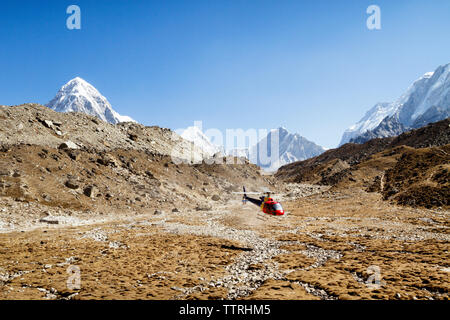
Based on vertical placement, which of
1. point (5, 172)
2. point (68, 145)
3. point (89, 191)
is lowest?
point (89, 191)

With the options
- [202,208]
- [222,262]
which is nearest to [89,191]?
[202,208]

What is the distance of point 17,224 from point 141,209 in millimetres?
17141

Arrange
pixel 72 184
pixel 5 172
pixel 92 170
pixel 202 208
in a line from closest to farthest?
1. pixel 5 172
2. pixel 72 184
3. pixel 92 170
4. pixel 202 208

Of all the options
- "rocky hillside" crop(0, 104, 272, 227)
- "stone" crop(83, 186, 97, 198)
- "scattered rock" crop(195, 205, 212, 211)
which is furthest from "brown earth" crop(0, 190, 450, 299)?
"scattered rock" crop(195, 205, 212, 211)

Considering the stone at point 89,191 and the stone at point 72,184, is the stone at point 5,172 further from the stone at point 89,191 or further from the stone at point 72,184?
the stone at point 89,191

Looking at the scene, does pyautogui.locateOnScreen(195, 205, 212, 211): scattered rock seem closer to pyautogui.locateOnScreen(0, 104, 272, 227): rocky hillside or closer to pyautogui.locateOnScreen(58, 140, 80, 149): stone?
pyautogui.locateOnScreen(0, 104, 272, 227): rocky hillside

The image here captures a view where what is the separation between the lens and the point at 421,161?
6334 centimetres

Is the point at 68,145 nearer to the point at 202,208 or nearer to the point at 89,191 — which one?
the point at 89,191

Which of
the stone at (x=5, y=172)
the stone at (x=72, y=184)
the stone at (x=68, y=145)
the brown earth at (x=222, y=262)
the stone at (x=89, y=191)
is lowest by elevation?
the brown earth at (x=222, y=262)

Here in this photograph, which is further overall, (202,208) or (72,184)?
(202,208)

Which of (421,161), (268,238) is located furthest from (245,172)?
(268,238)

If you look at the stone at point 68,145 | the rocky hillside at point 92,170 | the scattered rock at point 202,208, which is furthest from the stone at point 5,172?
the scattered rock at point 202,208

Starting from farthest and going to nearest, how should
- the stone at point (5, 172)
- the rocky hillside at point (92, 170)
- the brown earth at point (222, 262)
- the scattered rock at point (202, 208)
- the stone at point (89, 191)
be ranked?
the scattered rock at point (202, 208), the stone at point (89, 191), the rocky hillside at point (92, 170), the stone at point (5, 172), the brown earth at point (222, 262)

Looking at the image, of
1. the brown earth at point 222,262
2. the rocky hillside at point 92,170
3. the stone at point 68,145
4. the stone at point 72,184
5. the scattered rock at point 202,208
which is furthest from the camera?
the scattered rock at point 202,208
